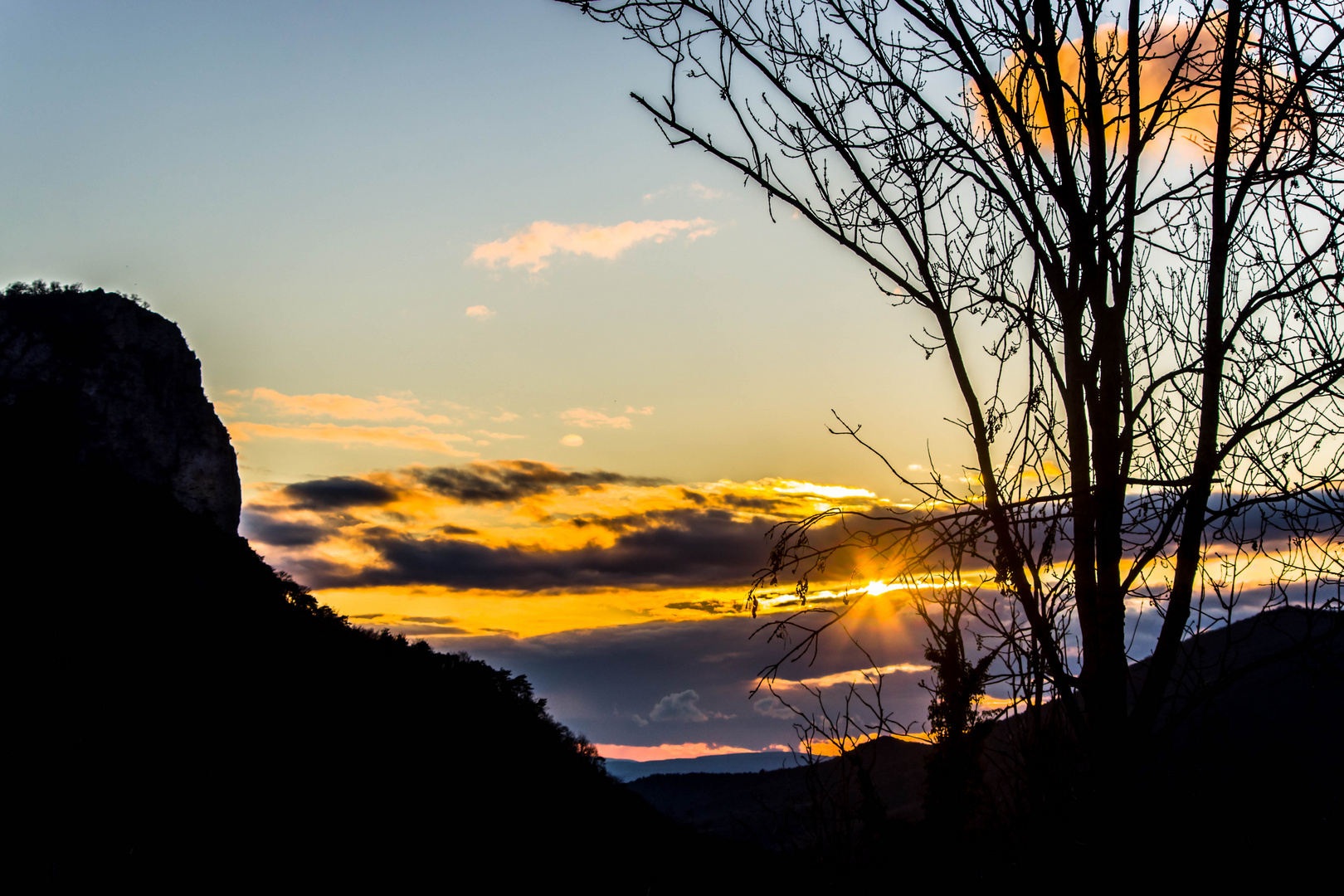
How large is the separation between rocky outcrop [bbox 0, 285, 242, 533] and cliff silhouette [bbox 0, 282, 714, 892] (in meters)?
6.85

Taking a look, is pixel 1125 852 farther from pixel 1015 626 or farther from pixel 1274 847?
pixel 1274 847

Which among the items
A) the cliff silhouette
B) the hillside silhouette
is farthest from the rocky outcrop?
the hillside silhouette

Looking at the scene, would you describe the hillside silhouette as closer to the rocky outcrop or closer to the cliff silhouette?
the cliff silhouette

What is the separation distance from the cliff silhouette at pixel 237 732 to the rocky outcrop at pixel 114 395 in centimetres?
685

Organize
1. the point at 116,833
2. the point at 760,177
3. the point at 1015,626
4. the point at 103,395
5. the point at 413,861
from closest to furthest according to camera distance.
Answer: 1. the point at 1015,626
2. the point at 760,177
3. the point at 116,833
4. the point at 413,861
5. the point at 103,395

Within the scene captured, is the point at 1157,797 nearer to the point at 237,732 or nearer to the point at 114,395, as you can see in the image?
the point at 237,732

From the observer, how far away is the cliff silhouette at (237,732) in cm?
1212

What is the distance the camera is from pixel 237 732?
16.5 meters

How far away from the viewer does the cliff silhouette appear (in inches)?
477

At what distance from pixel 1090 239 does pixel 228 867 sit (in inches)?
480

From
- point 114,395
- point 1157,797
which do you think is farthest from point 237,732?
point 114,395

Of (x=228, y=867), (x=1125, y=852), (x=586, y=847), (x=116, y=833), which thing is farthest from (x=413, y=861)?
(x=1125, y=852)

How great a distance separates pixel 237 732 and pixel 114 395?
128 ft

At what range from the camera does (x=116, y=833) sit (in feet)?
35.7
